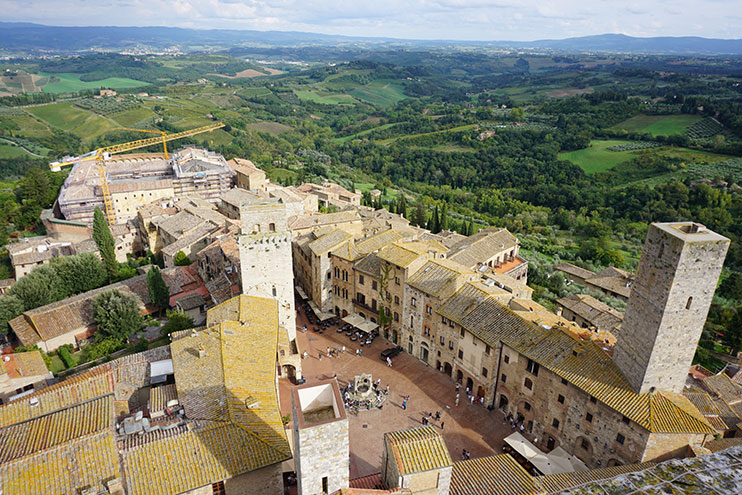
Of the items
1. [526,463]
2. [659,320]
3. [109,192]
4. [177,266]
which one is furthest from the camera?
[109,192]

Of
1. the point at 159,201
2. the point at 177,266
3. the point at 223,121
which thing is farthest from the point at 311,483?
the point at 223,121

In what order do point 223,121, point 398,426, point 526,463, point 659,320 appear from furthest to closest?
point 223,121 < point 398,426 < point 526,463 < point 659,320

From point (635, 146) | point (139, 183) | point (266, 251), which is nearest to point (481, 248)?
point (266, 251)

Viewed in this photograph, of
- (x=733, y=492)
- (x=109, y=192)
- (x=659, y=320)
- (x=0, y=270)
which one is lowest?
(x=0, y=270)

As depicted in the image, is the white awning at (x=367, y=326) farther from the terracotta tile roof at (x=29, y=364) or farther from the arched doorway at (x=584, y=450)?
the terracotta tile roof at (x=29, y=364)

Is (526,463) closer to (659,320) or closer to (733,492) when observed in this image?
(659,320)

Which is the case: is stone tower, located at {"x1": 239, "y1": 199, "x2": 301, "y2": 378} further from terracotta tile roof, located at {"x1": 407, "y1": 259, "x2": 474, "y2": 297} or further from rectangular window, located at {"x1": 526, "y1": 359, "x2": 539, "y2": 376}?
rectangular window, located at {"x1": 526, "y1": 359, "x2": 539, "y2": 376}
